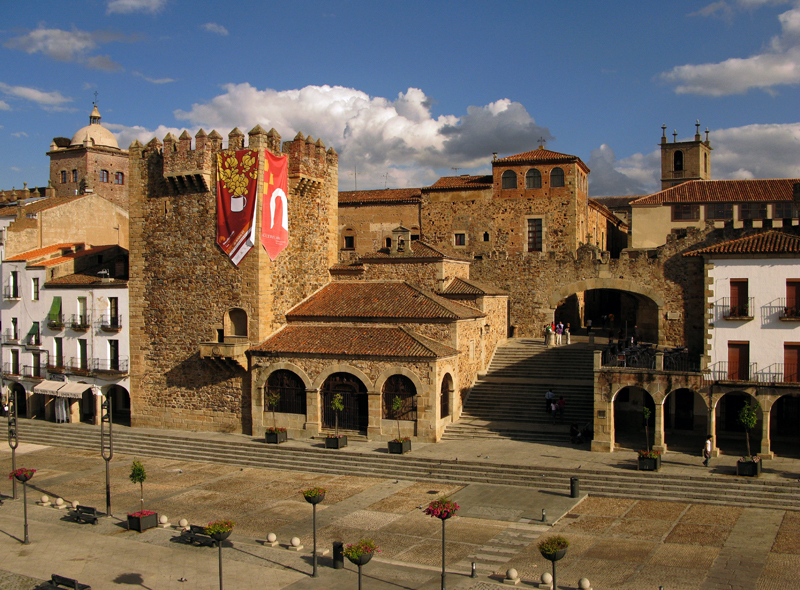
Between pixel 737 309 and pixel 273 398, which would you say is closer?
pixel 737 309

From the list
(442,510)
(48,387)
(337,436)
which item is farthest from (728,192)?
(48,387)

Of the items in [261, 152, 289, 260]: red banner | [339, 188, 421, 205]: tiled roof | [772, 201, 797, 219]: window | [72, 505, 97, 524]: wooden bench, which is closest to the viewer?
[72, 505, 97, 524]: wooden bench

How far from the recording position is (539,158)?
4606 cm

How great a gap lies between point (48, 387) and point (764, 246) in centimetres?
3470

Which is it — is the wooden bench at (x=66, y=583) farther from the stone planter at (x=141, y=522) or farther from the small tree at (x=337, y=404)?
the small tree at (x=337, y=404)

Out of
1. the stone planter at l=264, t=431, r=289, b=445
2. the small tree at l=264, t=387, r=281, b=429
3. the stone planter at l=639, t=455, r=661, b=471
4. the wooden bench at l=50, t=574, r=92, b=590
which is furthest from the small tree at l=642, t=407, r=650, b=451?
the wooden bench at l=50, t=574, r=92, b=590

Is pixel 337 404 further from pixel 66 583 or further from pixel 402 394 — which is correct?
pixel 66 583

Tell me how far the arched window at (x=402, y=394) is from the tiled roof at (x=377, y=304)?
3156 mm

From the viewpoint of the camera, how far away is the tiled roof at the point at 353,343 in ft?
103

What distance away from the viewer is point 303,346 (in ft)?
108

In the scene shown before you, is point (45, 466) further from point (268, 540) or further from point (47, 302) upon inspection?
point (268, 540)

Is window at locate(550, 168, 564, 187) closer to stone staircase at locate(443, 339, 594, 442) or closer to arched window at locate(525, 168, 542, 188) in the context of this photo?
arched window at locate(525, 168, 542, 188)

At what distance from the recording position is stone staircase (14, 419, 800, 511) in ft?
78.2

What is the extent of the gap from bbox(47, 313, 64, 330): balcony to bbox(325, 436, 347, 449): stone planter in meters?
18.1
